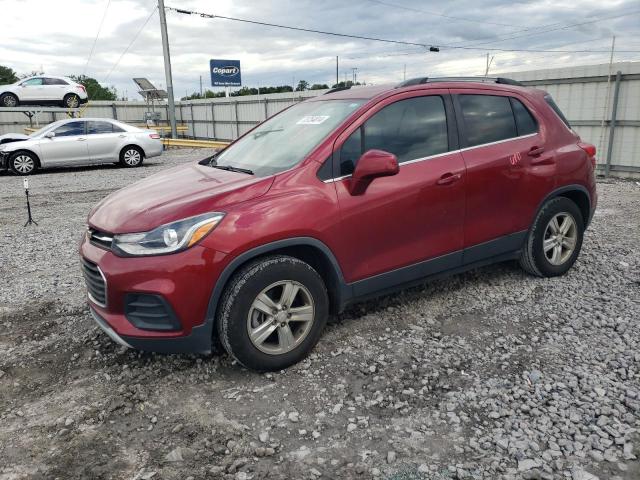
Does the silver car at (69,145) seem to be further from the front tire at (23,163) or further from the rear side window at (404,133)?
the rear side window at (404,133)

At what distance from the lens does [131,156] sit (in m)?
15.4

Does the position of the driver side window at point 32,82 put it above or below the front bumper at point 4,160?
above

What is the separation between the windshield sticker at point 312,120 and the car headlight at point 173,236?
1.25 m

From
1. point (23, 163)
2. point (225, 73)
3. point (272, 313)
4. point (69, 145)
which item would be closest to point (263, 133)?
point (272, 313)

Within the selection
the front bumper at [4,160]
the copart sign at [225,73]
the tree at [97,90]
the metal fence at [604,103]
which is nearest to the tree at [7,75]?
the tree at [97,90]

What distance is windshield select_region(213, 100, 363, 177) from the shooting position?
144 inches

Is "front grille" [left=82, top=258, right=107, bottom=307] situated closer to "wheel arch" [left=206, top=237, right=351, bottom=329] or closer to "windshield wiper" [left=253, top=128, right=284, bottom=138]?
"wheel arch" [left=206, top=237, right=351, bottom=329]

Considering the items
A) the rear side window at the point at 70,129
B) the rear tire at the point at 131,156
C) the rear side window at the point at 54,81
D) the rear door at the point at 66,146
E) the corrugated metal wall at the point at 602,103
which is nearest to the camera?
the corrugated metal wall at the point at 602,103

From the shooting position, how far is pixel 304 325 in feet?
11.3

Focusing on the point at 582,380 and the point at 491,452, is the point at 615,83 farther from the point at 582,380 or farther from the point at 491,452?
the point at 491,452

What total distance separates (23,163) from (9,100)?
34.9 ft

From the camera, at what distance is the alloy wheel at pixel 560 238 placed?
473cm

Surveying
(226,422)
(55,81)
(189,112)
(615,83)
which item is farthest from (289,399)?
(189,112)

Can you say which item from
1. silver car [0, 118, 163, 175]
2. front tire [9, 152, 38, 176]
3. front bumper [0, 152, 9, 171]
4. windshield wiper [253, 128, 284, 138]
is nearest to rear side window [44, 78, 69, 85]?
silver car [0, 118, 163, 175]
